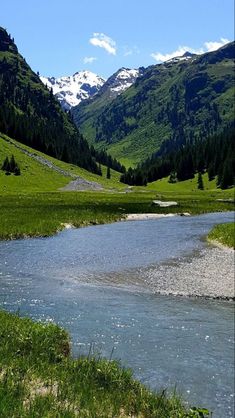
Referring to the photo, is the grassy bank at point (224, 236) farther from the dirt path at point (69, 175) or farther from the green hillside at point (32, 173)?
the dirt path at point (69, 175)

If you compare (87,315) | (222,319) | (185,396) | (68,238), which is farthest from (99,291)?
(68,238)

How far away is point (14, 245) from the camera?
4078 cm

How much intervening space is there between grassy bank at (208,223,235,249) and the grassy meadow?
61.5ft

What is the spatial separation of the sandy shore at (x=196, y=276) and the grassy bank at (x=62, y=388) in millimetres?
14632

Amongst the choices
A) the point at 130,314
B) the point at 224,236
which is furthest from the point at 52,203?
the point at 130,314

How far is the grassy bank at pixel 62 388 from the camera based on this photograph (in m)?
8.26

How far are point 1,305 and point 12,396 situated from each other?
12.4 metres

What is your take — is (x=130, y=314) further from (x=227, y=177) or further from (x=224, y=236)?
(x=227, y=177)

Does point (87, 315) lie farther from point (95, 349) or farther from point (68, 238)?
point (68, 238)

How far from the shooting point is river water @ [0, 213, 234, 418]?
1487 cm

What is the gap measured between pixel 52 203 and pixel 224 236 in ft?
141

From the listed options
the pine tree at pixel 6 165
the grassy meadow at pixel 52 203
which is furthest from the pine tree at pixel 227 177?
the pine tree at pixel 6 165

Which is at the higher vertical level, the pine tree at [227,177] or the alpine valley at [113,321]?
the pine tree at [227,177]

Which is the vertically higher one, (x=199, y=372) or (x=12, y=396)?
(x=12, y=396)
